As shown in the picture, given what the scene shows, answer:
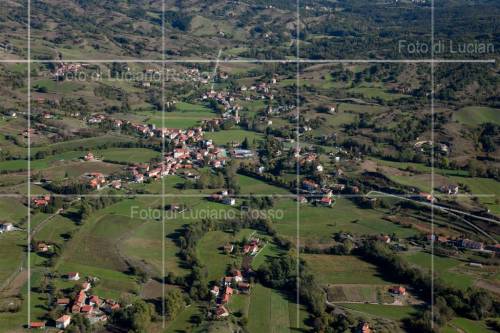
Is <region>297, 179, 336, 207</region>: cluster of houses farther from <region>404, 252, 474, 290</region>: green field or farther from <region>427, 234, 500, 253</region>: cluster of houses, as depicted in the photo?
<region>404, 252, 474, 290</region>: green field

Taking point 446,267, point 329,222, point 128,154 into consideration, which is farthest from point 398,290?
point 128,154

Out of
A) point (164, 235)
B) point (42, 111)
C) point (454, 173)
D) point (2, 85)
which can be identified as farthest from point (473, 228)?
point (2, 85)

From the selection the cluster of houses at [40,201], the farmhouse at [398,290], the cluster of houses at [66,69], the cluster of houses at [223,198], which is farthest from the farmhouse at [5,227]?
the cluster of houses at [66,69]

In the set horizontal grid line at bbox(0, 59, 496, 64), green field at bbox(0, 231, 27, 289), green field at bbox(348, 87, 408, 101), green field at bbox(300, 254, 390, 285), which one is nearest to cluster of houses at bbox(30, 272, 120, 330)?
green field at bbox(0, 231, 27, 289)

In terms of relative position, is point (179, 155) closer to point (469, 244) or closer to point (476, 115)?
point (469, 244)

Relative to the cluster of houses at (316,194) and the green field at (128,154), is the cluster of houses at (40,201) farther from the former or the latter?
the cluster of houses at (316,194)

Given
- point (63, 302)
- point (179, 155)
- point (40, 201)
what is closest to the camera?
point (63, 302)
